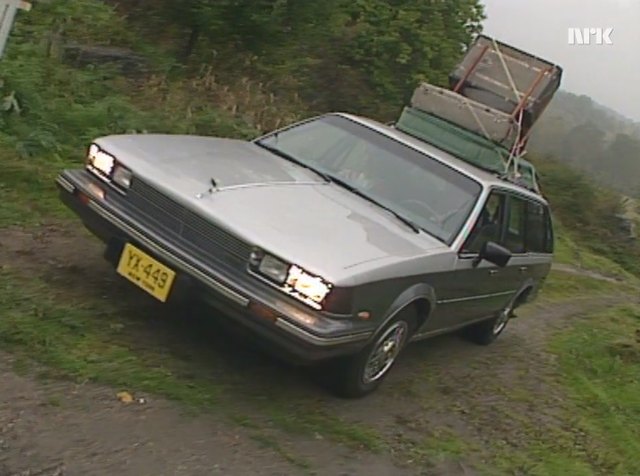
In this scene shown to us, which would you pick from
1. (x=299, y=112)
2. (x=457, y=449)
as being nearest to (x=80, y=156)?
(x=457, y=449)

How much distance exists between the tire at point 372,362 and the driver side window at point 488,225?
0.75 meters

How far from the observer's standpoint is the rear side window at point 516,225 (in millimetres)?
6539

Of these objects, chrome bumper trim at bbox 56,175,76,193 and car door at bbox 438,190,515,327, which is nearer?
chrome bumper trim at bbox 56,175,76,193

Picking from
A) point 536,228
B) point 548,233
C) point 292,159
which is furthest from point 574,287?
point 292,159

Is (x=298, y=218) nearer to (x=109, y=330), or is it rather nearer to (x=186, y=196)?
(x=186, y=196)

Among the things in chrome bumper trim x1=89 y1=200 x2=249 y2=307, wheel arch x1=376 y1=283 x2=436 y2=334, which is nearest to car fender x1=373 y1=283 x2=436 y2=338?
wheel arch x1=376 y1=283 x2=436 y2=334

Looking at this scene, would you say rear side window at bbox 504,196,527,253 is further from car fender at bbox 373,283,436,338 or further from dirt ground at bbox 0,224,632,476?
car fender at bbox 373,283,436,338

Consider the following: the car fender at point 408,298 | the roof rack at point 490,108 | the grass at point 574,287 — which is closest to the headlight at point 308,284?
the car fender at point 408,298

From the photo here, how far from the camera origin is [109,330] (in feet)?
15.5

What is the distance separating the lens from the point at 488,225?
5984 millimetres

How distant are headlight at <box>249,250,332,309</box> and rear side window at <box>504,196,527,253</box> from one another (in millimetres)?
2728

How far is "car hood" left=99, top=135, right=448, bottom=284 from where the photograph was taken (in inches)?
170

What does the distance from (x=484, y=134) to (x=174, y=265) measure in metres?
4.24

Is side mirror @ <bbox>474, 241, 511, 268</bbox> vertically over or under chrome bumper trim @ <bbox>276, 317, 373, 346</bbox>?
over
